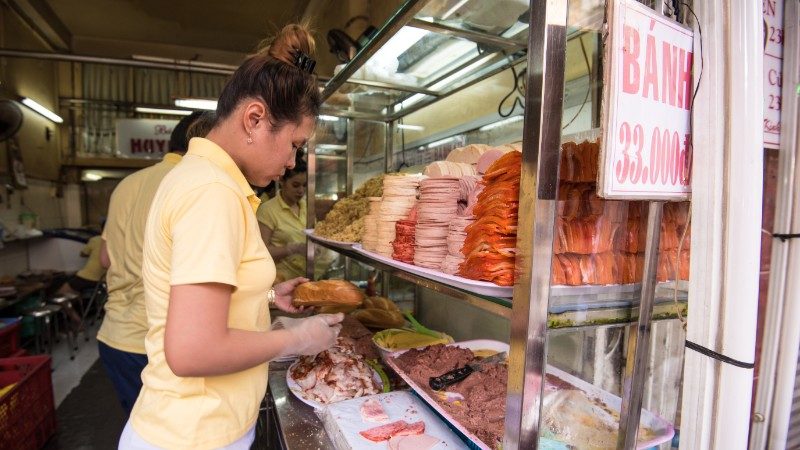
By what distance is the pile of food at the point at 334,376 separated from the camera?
6.07ft

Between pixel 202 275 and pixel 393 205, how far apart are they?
0.90m

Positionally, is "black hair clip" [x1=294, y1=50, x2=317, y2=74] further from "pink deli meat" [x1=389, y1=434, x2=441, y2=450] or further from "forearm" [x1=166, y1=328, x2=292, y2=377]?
"pink deli meat" [x1=389, y1=434, x2=441, y2=450]

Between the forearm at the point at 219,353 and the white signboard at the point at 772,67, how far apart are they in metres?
1.59

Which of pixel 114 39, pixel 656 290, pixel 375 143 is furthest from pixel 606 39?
pixel 114 39

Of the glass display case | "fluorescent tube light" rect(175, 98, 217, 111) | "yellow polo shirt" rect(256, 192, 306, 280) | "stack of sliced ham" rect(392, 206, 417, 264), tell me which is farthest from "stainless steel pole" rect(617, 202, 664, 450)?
"fluorescent tube light" rect(175, 98, 217, 111)

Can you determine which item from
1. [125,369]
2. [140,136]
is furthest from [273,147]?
[140,136]

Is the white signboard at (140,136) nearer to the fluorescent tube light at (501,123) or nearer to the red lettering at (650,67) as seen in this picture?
the fluorescent tube light at (501,123)

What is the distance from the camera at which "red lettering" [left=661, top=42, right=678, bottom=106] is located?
0.90 meters

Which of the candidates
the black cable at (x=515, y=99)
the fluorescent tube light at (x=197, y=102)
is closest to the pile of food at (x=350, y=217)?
the black cable at (x=515, y=99)

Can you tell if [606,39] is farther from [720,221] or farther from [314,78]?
[314,78]

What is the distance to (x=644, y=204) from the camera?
1.07 m

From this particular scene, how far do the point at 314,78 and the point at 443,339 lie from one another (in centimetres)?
153

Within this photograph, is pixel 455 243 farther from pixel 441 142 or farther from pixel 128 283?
pixel 128 283

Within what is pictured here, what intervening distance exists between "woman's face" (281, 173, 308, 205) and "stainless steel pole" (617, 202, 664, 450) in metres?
3.32
